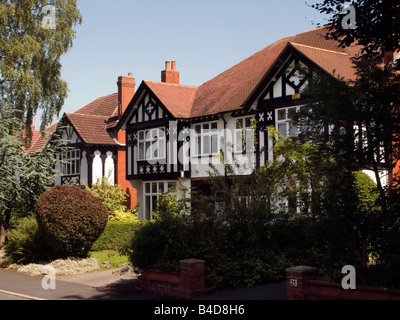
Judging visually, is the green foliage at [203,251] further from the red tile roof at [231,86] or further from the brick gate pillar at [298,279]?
the red tile roof at [231,86]

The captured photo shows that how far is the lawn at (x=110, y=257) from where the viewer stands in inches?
683

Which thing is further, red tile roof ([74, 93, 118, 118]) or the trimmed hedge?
red tile roof ([74, 93, 118, 118])

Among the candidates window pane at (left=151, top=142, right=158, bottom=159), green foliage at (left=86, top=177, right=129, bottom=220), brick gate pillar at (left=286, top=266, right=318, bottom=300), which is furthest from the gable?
brick gate pillar at (left=286, top=266, right=318, bottom=300)

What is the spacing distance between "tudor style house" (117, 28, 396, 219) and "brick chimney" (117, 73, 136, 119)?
331 centimetres

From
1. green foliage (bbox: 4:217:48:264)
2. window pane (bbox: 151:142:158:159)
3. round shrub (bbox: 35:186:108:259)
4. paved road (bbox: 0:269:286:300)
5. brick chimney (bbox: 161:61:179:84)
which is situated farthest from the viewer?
brick chimney (bbox: 161:61:179:84)

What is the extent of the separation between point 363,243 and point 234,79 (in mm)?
21419

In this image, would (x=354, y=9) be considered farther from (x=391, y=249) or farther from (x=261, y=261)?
(x=261, y=261)

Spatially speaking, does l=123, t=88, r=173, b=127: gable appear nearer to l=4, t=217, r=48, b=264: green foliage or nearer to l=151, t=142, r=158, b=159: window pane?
l=151, t=142, r=158, b=159: window pane

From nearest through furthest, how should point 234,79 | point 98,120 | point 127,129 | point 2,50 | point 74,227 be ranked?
point 74,227 < point 2,50 < point 234,79 < point 127,129 < point 98,120

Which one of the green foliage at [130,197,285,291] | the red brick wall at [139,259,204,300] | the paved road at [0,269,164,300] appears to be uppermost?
the green foliage at [130,197,285,291]

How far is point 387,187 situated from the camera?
862 cm

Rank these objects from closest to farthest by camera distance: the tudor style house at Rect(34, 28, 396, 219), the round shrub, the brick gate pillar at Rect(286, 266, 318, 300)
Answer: the brick gate pillar at Rect(286, 266, 318, 300) < the round shrub < the tudor style house at Rect(34, 28, 396, 219)

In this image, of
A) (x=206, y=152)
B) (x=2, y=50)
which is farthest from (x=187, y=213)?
(x=2, y=50)

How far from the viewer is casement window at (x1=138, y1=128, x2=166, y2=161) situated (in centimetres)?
2902
